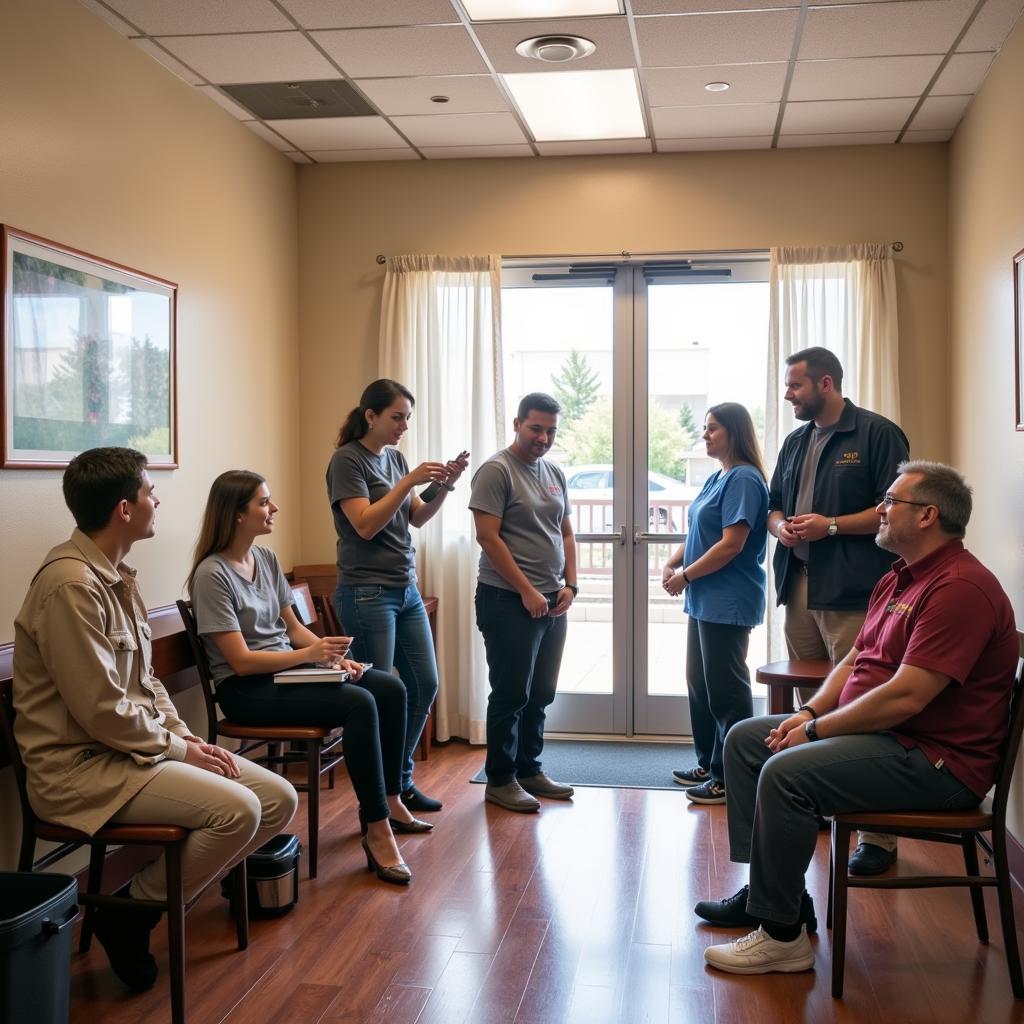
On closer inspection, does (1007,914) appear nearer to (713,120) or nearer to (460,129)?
(713,120)

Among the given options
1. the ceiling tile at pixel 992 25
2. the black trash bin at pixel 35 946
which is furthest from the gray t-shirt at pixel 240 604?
the ceiling tile at pixel 992 25

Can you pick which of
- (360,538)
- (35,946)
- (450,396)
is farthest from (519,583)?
(35,946)

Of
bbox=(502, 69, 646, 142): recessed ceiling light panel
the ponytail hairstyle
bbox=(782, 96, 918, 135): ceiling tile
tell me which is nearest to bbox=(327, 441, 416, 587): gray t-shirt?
the ponytail hairstyle

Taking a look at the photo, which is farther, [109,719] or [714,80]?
[714,80]

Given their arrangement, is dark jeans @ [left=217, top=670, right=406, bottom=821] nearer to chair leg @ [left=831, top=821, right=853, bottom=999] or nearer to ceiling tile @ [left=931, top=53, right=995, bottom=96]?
chair leg @ [left=831, top=821, right=853, bottom=999]

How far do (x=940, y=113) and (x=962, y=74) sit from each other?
0.45 metres

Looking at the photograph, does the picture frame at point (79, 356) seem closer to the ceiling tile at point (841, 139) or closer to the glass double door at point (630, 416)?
the glass double door at point (630, 416)

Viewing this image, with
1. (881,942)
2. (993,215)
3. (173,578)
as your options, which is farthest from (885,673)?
(173,578)

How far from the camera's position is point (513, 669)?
398 centimetres

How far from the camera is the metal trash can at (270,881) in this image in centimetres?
304

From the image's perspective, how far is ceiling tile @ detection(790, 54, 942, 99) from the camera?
3.84 meters

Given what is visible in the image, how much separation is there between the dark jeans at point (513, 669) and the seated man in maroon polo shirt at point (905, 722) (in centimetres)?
139

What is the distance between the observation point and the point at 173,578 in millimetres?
3922

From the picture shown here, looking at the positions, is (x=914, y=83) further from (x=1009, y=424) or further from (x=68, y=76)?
(x=68, y=76)
